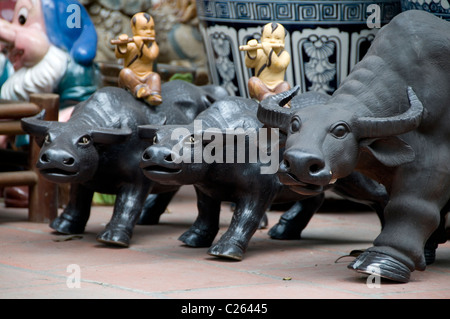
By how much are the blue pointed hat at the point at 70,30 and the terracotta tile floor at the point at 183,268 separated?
3.42 ft

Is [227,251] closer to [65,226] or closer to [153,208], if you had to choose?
[65,226]

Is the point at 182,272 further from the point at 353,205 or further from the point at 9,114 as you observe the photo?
the point at 353,205

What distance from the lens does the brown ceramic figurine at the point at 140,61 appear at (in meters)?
4.28

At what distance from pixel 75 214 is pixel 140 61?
0.86 metres

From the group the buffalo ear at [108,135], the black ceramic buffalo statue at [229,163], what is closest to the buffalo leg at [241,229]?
the black ceramic buffalo statue at [229,163]

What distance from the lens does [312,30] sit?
16.4 feet

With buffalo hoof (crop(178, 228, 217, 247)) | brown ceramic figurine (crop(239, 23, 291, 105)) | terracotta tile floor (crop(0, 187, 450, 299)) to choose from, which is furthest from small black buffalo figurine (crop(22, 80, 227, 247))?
brown ceramic figurine (crop(239, 23, 291, 105))

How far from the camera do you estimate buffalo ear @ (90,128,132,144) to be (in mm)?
3970

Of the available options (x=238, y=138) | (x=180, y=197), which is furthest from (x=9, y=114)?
(x=180, y=197)

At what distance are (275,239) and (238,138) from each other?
826mm

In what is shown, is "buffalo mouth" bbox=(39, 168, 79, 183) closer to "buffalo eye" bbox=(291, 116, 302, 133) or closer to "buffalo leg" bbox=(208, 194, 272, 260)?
"buffalo leg" bbox=(208, 194, 272, 260)

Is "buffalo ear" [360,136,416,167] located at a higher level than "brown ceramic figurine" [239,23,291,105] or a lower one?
lower

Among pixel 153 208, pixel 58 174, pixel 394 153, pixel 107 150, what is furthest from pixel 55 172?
pixel 394 153

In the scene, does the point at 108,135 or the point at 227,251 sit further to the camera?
the point at 108,135
